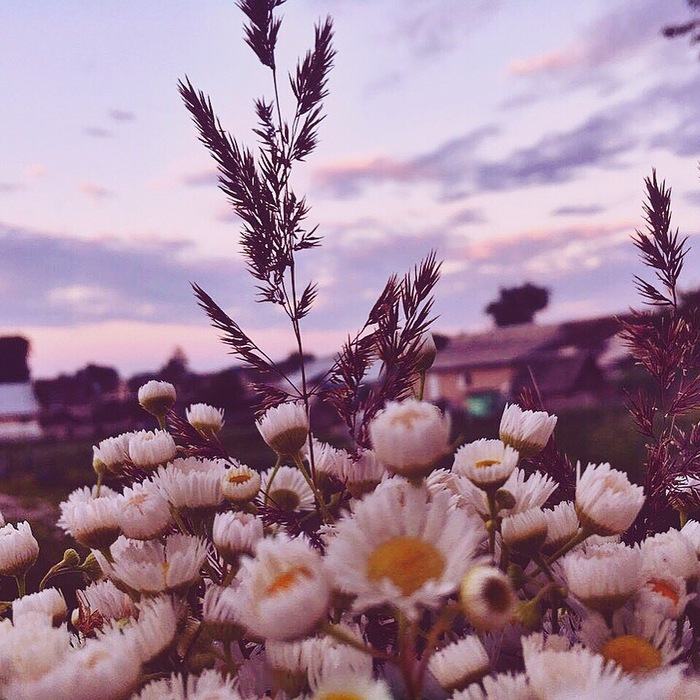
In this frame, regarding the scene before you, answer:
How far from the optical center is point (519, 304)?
16156mm

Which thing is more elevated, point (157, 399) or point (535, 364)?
point (157, 399)

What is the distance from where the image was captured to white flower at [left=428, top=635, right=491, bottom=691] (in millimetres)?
357

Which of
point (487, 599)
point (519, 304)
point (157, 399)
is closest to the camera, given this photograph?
point (487, 599)

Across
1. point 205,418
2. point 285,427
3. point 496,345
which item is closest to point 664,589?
point 285,427

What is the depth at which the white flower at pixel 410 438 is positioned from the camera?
13.1 inches

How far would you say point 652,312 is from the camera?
0.62 m

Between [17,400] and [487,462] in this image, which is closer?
[487,462]

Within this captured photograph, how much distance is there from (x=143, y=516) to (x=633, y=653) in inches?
10.6

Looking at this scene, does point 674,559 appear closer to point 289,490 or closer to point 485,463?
point 485,463

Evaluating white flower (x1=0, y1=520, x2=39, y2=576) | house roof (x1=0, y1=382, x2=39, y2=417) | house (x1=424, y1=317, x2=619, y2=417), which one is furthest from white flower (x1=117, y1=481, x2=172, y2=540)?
house roof (x1=0, y1=382, x2=39, y2=417)

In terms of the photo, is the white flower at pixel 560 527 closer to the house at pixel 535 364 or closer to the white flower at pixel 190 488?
the white flower at pixel 190 488

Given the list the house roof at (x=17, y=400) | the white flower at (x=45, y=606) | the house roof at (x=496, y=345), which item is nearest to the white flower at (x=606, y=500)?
the white flower at (x=45, y=606)

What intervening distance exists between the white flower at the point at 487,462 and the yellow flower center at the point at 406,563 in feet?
0.28

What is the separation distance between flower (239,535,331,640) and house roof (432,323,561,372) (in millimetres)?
10027
